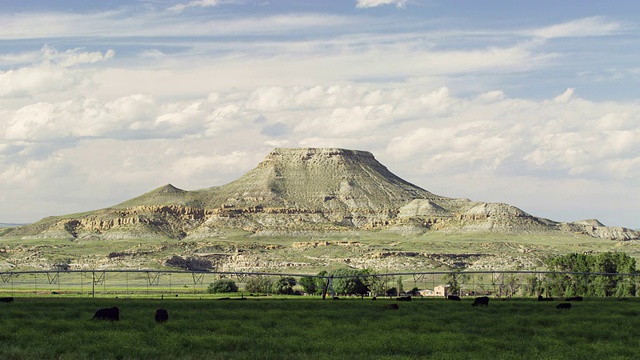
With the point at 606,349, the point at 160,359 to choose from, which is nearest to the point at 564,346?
the point at 606,349

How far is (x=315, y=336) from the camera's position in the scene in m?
46.6

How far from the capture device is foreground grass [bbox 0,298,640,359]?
39.8m

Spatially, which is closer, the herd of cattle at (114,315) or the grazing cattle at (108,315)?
the herd of cattle at (114,315)

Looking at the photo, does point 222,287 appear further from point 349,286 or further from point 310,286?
point 349,286

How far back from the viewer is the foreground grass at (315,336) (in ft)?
131

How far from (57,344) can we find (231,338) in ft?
28.9

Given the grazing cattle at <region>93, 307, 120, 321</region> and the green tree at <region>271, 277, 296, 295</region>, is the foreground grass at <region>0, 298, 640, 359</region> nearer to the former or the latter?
the grazing cattle at <region>93, 307, 120, 321</region>

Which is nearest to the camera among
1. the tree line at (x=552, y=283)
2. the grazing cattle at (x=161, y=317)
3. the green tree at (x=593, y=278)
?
the grazing cattle at (x=161, y=317)

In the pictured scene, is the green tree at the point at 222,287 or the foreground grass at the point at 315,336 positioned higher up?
the foreground grass at the point at 315,336

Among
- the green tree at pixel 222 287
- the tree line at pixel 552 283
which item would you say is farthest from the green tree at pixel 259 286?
Answer: the green tree at pixel 222 287

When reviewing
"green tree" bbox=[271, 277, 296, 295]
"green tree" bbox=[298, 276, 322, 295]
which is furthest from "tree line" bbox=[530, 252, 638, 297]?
"green tree" bbox=[271, 277, 296, 295]

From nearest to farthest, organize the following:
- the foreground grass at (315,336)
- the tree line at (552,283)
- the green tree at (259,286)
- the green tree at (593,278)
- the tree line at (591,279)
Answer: the foreground grass at (315,336)
the tree line at (591,279)
the green tree at (593,278)
the tree line at (552,283)
the green tree at (259,286)

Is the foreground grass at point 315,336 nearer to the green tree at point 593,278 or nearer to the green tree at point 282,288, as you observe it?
the green tree at point 593,278

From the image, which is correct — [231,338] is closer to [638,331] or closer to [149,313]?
[149,313]
